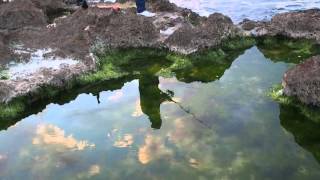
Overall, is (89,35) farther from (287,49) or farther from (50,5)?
(50,5)

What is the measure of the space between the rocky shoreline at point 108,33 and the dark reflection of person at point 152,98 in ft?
12.6

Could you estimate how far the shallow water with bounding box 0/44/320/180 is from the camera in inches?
720

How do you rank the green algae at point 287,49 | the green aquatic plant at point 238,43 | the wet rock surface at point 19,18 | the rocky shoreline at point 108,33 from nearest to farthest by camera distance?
the rocky shoreline at point 108,33 < the green algae at point 287,49 < the green aquatic plant at point 238,43 < the wet rock surface at point 19,18

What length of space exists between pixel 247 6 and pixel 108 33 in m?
17.1

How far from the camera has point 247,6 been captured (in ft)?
144

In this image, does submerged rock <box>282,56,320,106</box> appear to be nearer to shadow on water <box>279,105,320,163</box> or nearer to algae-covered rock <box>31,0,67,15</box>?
shadow on water <box>279,105,320,163</box>

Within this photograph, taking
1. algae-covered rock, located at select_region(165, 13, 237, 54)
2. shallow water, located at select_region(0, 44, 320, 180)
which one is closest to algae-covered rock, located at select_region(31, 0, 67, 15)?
algae-covered rock, located at select_region(165, 13, 237, 54)

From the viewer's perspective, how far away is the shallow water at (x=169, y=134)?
18281 mm

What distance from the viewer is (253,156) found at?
18797 millimetres

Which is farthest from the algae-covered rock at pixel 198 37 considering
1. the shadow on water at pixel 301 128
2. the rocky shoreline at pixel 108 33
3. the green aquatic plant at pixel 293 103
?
the shadow on water at pixel 301 128

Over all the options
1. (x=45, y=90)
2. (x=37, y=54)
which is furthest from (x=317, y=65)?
(x=37, y=54)

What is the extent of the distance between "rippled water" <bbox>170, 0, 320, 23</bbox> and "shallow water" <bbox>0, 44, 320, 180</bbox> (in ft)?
47.4

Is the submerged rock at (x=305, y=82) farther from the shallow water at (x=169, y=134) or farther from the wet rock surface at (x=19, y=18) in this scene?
the wet rock surface at (x=19, y=18)

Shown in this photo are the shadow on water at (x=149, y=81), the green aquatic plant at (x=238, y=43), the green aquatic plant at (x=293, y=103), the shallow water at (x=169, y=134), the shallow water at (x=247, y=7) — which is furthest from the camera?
the shallow water at (x=247, y=7)
